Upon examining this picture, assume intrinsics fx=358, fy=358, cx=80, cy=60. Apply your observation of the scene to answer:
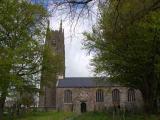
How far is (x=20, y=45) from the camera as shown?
38.3 metres

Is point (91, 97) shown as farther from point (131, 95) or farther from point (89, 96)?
point (131, 95)

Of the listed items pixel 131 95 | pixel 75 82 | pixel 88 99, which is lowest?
pixel 88 99

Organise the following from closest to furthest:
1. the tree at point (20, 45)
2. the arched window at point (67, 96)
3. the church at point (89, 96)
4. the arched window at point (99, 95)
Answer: the tree at point (20, 45) → the church at point (89, 96) → the arched window at point (99, 95) → the arched window at point (67, 96)

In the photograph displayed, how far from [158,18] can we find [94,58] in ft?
46.4

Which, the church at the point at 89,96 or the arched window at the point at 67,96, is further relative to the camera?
the arched window at the point at 67,96

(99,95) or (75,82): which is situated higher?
(75,82)

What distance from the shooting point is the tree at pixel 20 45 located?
116ft

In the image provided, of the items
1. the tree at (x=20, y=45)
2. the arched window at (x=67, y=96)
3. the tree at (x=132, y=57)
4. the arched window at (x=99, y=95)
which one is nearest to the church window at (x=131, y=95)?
the arched window at (x=99, y=95)

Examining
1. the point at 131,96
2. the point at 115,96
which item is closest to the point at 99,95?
the point at 115,96

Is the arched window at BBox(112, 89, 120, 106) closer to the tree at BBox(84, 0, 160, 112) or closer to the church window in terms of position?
the church window

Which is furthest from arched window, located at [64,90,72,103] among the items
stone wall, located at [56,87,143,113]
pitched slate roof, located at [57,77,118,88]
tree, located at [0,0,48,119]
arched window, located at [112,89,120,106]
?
tree, located at [0,0,48,119]

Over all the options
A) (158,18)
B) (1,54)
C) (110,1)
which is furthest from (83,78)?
(110,1)

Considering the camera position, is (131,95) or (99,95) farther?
(99,95)

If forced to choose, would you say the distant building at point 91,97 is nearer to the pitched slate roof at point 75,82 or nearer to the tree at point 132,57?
the pitched slate roof at point 75,82
